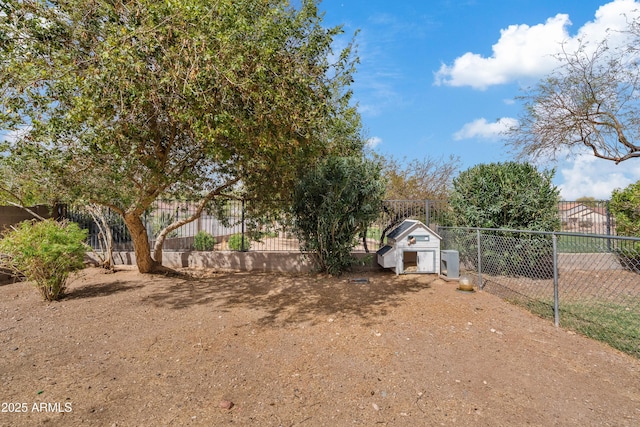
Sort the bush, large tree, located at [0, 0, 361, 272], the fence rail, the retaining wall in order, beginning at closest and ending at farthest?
large tree, located at [0, 0, 361, 272] → the bush → the retaining wall → the fence rail

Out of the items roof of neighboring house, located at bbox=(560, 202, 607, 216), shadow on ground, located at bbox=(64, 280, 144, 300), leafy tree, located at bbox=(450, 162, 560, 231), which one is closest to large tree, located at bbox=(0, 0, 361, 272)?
shadow on ground, located at bbox=(64, 280, 144, 300)

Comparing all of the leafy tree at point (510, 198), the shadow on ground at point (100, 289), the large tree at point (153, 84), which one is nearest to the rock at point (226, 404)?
the large tree at point (153, 84)

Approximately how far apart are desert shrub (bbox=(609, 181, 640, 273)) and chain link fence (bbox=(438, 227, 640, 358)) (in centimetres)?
28

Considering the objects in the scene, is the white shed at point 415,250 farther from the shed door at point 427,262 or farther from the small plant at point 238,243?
the small plant at point 238,243

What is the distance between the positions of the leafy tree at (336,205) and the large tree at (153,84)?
3.37 ft

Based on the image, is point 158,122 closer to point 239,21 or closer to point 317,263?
point 239,21

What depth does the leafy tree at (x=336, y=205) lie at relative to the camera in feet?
25.6

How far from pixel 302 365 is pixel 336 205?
15.1 ft

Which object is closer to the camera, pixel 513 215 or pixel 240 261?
pixel 513 215

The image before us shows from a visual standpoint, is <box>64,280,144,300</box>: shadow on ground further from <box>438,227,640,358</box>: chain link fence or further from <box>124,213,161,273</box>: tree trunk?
<box>438,227,640,358</box>: chain link fence

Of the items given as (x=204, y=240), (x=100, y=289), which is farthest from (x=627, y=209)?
(x=100, y=289)

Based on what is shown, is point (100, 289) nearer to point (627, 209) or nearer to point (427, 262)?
point (427, 262)

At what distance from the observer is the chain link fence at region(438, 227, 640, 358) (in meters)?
5.07

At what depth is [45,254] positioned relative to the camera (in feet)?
18.5
